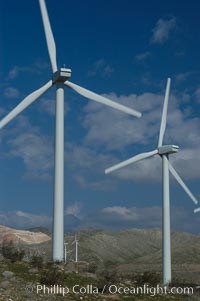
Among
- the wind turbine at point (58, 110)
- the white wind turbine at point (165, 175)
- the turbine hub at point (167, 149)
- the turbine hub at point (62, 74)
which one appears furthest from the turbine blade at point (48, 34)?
the turbine hub at point (167, 149)

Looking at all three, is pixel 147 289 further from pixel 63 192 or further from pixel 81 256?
pixel 81 256

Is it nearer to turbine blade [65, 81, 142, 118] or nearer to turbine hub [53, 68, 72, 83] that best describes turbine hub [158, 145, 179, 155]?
turbine blade [65, 81, 142, 118]

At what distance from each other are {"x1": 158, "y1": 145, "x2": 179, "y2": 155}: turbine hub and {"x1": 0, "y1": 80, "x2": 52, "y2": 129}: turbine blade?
606 inches

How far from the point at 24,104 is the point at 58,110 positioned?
2978 mm

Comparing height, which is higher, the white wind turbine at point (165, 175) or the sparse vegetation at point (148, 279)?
the white wind turbine at point (165, 175)

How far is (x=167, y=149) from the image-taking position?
55594 millimetres

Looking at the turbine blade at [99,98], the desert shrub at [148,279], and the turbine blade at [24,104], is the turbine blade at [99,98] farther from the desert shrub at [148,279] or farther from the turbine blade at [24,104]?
the desert shrub at [148,279]

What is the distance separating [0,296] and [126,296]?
8.76 m

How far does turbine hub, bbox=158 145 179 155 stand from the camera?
55.4 meters

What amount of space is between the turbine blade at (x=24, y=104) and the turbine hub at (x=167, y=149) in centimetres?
1540

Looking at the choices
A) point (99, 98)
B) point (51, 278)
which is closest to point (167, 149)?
point (99, 98)

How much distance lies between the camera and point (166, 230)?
53219 millimetres

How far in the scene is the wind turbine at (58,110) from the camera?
42.0 metres

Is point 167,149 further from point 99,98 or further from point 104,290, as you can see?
point 104,290
